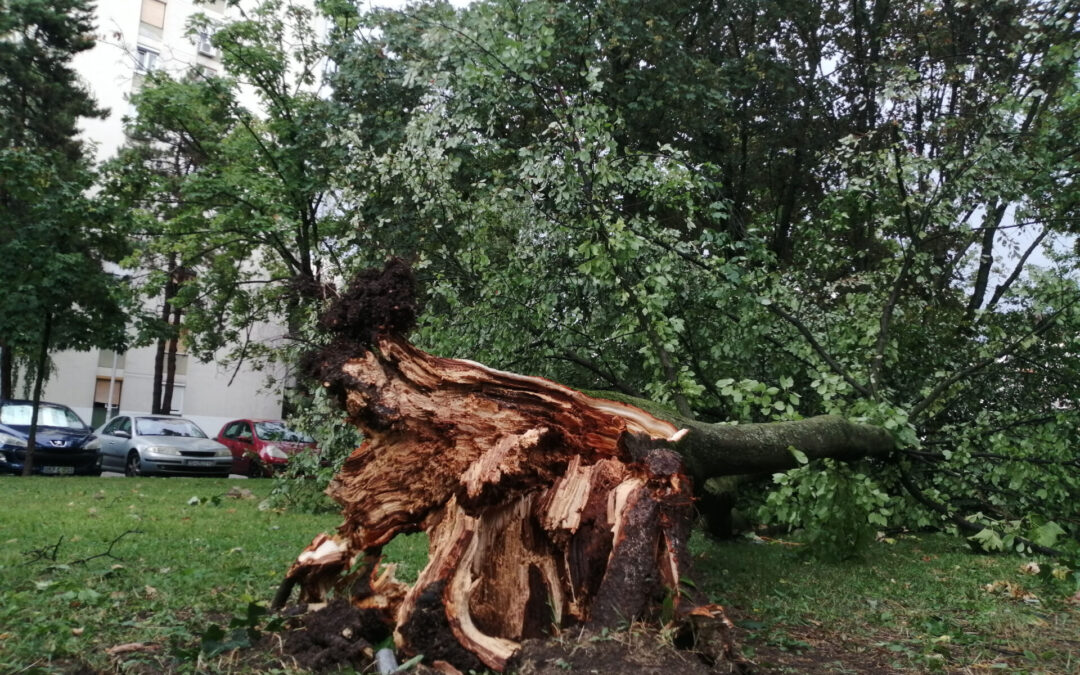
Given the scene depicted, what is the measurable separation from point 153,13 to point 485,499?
38.7 meters

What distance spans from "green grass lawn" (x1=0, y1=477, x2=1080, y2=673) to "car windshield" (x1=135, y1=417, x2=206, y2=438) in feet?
28.6

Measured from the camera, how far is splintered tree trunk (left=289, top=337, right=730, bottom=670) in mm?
3303

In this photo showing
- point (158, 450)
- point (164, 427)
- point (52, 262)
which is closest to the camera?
point (52, 262)

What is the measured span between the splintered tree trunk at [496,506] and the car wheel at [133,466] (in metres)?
14.0

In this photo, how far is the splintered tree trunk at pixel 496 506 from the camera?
330 cm

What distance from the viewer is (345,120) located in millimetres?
→ 13680

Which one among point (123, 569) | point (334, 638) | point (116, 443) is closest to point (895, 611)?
point (334, 638)

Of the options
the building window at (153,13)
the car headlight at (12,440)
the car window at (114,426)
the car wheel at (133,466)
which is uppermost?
the building window at (153,13)

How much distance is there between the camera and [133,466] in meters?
16.6

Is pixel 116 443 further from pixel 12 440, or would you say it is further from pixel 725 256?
pixel 725 256

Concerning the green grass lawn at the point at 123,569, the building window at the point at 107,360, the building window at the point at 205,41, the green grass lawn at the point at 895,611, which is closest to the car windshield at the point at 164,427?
the green grass lawn at the point at 123,569

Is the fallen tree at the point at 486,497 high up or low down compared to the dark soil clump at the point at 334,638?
up

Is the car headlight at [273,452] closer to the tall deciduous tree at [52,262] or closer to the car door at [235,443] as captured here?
the car door at [235,443]

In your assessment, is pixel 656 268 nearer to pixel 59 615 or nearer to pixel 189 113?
pixel 59 615
